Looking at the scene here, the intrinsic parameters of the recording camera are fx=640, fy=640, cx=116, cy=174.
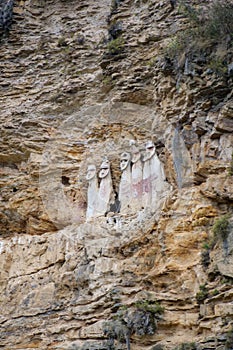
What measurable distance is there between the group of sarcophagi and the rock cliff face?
0.69 ft

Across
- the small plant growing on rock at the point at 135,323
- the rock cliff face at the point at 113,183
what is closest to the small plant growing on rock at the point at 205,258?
the rock cliff face at the point at 113,183

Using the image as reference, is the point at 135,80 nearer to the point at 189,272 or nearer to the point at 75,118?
the point at 75,118

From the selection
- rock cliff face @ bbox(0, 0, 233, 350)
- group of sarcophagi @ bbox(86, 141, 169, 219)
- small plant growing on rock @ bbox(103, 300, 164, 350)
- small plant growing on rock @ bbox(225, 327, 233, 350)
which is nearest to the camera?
small plant growing on rock @ bbox(225, 327, 233, 350)

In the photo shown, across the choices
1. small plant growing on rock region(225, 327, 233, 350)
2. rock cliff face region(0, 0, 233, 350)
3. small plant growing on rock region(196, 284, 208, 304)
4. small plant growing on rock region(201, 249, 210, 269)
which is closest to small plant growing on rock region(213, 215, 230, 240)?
rock cliff face region(0, 0, 233, 350)

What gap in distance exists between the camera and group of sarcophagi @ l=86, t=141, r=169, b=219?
14.0 meters

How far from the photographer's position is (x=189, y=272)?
469 inches

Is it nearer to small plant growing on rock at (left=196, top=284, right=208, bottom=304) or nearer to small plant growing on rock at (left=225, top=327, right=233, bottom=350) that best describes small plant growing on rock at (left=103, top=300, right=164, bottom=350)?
small plant growing on rock at (left=196, top=284, right=208, bottom=304)

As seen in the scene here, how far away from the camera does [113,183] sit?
15.3 m

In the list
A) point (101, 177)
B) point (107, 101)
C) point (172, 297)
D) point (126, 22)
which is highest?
point (126, 22)

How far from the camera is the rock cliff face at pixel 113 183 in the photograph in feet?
38.1

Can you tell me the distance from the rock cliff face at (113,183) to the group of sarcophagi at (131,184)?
0.21 metres

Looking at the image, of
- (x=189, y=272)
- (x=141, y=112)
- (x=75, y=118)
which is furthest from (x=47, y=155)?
(x=189, y=272)

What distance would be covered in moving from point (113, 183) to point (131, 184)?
2.59 feet

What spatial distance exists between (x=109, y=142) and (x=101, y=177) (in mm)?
1038
